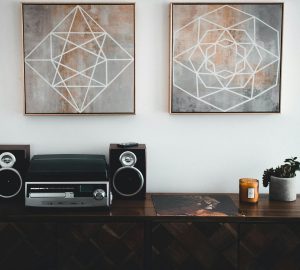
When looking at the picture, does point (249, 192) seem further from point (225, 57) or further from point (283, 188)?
point (225, 57)

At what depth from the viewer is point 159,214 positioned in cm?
199

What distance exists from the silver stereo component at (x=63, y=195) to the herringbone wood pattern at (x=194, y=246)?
1.02 ft

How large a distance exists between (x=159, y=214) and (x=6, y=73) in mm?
1131

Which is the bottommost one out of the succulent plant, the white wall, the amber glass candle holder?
the amber glass candle holder

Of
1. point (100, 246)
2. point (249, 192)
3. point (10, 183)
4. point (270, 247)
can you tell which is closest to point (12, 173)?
point (10, 183)

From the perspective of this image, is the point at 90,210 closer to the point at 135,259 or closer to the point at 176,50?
the point at 135,259

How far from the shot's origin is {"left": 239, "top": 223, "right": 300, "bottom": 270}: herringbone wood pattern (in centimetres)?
199

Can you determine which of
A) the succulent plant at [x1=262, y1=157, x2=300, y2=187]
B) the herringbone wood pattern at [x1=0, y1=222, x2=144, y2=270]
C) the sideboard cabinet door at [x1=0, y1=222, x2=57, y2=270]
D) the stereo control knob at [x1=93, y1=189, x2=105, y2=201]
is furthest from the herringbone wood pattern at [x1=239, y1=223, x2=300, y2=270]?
the sideboard cabinet door at [x1=0, y1=222, x2=57, y2=270]

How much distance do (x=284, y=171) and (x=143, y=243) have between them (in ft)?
2.69

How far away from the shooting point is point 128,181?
7.32 feet

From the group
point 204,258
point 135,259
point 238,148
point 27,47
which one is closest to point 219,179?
point 238,148

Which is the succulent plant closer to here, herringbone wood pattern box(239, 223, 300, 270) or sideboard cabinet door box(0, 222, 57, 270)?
herringbone wood pattern box(239, 223, 300, 270)

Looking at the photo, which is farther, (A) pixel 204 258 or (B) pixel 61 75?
(B) pixel 61 75

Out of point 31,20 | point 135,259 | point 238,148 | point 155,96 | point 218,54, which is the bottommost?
point 135,259
